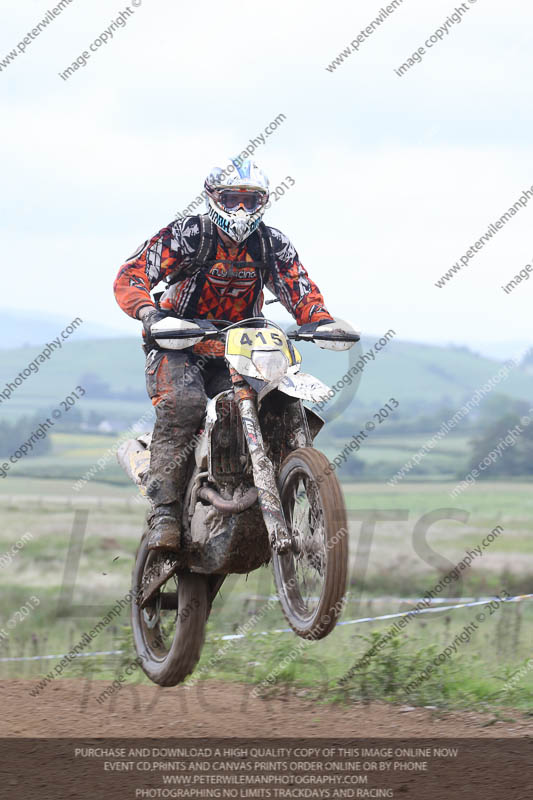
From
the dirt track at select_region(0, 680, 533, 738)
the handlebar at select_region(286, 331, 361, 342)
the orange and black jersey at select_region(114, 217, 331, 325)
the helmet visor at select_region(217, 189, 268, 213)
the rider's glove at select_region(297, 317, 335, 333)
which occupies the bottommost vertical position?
the dirt track at select_region(0, 680, 533, 738)

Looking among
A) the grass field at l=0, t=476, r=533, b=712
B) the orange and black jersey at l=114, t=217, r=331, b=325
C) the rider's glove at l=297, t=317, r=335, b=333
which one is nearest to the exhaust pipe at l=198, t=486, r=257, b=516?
the grass field at l=0, t=476, r=533, b=712

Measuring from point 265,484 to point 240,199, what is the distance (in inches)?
82.0

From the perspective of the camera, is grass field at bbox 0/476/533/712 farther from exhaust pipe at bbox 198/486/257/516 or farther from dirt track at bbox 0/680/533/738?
exhaust pipe at bbox 198/486/257/516

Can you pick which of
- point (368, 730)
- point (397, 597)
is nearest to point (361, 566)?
point (397, 597)

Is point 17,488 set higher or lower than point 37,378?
lower

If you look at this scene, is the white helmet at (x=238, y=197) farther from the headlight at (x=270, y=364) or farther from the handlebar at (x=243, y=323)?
the headlight at (x=270, y=364)

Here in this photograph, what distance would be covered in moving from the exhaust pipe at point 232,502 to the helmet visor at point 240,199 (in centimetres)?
197

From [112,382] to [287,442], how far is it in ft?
312

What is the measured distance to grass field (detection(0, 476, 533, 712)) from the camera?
9.82 metres

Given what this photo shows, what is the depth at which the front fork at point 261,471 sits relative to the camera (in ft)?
22.4

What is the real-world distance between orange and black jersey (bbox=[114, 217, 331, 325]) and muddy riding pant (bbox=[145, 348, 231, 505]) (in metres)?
0.45

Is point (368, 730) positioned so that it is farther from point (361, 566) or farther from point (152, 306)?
point (361, 566)

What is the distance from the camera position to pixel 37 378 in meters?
104

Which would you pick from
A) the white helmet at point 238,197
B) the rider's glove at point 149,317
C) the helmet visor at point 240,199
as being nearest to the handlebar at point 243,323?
the rider's glove at point 149,317
